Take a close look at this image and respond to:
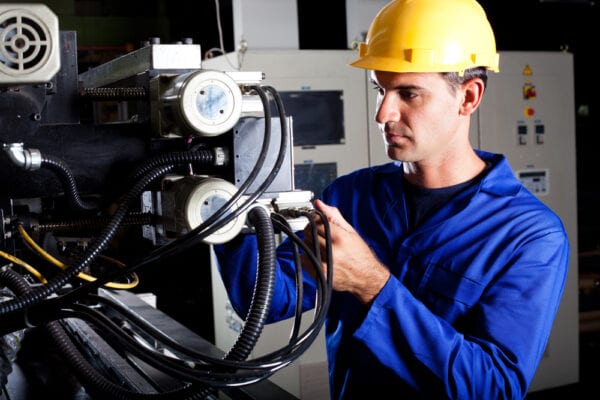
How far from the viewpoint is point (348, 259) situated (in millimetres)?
986

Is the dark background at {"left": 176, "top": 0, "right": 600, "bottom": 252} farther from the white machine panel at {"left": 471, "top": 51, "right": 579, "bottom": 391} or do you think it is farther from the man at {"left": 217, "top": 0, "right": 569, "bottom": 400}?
the man at {"left": 217, "top": 0, "right": 569, "bottom": 400}

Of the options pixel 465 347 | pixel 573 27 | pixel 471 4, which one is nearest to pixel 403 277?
pixel 465 347

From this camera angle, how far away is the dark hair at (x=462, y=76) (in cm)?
142

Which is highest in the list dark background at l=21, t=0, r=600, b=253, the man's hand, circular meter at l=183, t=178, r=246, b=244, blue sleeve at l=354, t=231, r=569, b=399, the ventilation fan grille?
dark background at l=21, t=0, r=600, b=253

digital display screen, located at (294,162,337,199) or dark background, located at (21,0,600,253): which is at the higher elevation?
dark background, located at (21,0,600,253)

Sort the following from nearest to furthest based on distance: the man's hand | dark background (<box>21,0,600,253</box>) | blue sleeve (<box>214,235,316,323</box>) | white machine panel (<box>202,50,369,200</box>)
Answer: the man's hand
blue sleeve (<box>214,235,316,323</box>)
white machine panel (<box>202,50,369,200</box>)
dark background (<box>21,0,600,253</box>)

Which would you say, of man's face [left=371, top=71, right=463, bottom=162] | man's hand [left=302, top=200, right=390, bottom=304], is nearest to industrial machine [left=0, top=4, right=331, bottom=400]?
man's hand [left=302, top=200, right=390, bottom=304]

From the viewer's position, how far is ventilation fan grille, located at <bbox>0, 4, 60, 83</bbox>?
0.62 meters

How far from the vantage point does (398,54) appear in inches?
56.6

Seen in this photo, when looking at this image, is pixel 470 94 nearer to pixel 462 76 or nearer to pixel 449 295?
pixel 462 76

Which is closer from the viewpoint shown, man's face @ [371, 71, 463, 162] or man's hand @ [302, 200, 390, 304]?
man's hand @ [302, 200, 390, 304]

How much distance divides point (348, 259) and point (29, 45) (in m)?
0.53

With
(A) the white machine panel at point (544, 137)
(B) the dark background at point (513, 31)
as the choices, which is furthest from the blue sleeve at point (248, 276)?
(B) the dark background at point (513, 31)

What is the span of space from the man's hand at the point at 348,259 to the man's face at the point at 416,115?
335 millimetres
